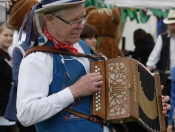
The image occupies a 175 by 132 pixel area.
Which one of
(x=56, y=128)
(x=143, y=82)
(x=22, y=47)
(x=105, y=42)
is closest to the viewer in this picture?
(x=56, y=128)

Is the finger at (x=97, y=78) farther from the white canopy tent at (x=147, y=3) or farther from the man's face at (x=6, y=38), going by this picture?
the white canopy tent at (x=147, y=3)

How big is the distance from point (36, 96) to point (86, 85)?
0.30 metres

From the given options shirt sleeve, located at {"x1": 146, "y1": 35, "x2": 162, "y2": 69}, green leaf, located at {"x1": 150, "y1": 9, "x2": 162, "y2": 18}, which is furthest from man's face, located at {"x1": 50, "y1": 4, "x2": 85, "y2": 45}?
green leaf, located at {"x1": 150, "y1": 9, "x2": 162, "y2": 18}

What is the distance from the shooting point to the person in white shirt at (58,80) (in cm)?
306

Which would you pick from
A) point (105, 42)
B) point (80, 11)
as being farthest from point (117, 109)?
point (105, 42)

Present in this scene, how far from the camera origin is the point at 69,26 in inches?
126

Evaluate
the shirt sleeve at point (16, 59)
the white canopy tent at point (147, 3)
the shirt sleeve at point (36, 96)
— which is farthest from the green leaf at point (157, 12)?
the shirt sleeve at point (36, 96)

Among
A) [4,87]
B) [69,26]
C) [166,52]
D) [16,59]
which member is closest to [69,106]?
[69,26]

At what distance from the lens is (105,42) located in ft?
23.5

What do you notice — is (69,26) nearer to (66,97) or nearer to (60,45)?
(60,45)

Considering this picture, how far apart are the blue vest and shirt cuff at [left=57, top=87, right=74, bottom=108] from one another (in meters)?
0.07

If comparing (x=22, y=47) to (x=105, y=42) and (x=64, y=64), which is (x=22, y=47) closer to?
(x=64, y=64)

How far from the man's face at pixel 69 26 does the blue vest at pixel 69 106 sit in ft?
0.36

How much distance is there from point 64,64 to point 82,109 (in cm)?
29
